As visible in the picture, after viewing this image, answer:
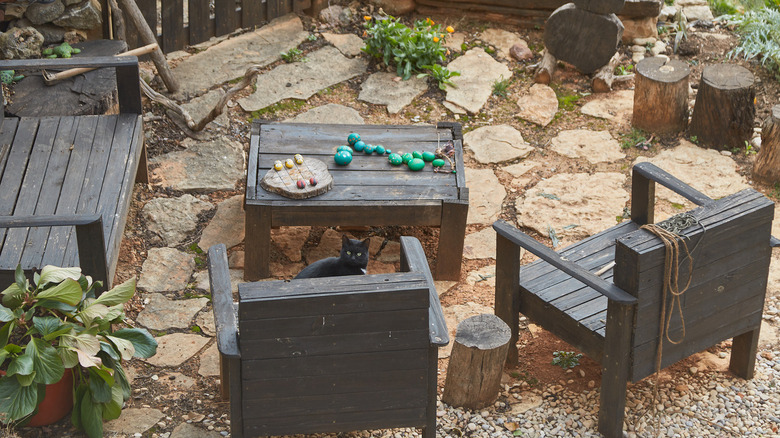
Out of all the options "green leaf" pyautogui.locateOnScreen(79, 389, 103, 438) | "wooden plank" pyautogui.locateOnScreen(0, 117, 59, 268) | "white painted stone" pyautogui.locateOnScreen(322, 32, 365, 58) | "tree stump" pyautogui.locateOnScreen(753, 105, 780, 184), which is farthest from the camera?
"white painted stone" pyautogui.locateOnScreen(322, 32, 365, 58)

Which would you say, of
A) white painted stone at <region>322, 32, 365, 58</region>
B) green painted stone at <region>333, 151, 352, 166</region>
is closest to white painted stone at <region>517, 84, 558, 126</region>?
white painted stone at <region>322, 32, 365, 58</region>

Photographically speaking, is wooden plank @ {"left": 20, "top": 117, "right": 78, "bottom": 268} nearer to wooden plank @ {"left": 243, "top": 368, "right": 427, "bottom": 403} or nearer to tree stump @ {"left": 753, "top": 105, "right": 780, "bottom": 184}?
wooden plank @ {"left": 243, "top": 368, "right": 427, "bottom": 403}

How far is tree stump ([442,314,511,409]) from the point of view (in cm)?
423

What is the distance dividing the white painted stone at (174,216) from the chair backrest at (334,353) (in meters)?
2.31

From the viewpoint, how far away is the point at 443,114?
7.20m

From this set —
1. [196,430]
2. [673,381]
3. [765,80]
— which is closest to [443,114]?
[765,80]

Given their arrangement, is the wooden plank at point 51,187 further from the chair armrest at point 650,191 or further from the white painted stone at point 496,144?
the chair armrest at point 650,191

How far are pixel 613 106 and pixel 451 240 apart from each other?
2.70m

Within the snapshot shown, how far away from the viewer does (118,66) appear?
557 centimetres

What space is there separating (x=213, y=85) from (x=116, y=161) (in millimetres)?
1981

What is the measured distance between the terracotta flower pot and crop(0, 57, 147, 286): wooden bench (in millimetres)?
537

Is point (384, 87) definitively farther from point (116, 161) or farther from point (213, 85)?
point (116, 161)

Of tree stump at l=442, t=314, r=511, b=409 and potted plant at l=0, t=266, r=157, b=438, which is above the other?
potted plant at l=0, t=266, r=157, b=438

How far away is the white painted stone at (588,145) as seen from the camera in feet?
22.1
